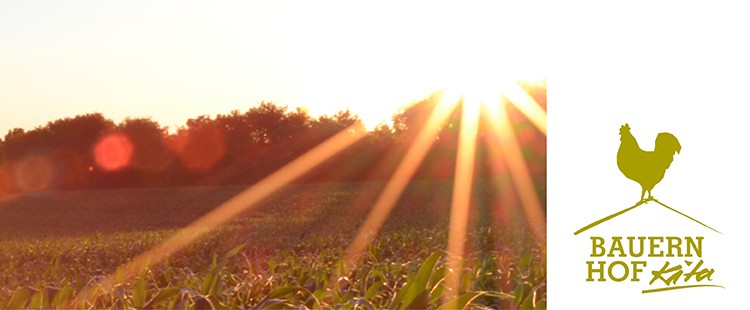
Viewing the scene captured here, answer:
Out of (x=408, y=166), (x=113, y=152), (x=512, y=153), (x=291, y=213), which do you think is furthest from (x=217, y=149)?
(x=512, y=153)

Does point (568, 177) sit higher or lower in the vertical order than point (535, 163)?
lower

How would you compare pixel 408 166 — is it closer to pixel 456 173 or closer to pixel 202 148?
pixel 456 173

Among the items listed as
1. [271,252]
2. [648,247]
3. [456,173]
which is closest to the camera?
[648,247]

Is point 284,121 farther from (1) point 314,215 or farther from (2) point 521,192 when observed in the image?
(2) point 521,192

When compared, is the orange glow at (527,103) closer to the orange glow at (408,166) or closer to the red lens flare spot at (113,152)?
the orange glow at (408,166)

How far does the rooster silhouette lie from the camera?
8.36 ft

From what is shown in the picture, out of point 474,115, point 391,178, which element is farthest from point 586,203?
point 391,178

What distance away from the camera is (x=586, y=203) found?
2576 mm

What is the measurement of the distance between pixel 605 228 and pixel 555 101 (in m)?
0.39

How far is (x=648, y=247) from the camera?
252cm

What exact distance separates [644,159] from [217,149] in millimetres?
10682

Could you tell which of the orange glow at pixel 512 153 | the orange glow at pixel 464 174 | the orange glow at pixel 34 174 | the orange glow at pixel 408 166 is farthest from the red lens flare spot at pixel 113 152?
the orange glow at pixel 512 153

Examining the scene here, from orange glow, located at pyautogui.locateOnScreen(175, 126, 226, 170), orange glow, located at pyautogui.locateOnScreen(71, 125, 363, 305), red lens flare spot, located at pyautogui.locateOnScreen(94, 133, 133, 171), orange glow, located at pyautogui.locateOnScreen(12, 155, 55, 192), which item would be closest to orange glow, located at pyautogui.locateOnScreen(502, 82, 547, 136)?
orange glow, located at pyautogui.locateOnScreen(71, 125, 363, 305)

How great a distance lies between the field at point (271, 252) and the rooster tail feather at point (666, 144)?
0.50 m
